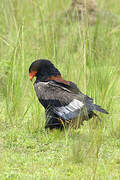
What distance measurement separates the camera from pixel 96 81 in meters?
5.55

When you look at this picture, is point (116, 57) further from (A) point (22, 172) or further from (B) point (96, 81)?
(A) point (22, 172)

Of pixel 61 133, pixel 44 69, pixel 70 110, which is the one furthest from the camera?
pixel 44 69

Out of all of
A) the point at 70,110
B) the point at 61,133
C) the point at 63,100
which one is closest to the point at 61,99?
the point at 63,100

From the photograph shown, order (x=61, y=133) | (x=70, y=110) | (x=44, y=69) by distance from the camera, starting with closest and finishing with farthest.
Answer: (x=70, y=110) → (x=61, y=133) → (x=44, y=69)

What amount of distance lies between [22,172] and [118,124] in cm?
150

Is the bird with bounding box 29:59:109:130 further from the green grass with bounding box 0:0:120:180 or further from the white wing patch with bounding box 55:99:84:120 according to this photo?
the green grass with bounding box 0:0:120:180

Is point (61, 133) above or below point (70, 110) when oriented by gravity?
below

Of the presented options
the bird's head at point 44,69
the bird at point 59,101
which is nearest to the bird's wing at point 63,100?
the bird at point 59,101

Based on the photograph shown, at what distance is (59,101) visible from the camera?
16.9 ft

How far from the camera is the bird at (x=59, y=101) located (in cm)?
500

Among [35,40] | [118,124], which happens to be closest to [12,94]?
[118,124]

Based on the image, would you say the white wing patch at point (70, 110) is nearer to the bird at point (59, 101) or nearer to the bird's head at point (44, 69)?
the bird at point (59, 101)

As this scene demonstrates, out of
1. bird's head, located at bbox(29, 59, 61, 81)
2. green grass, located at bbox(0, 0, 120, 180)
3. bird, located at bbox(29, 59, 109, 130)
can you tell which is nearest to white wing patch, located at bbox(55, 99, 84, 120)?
bird, located at bbox(29, 59, 109, 130)

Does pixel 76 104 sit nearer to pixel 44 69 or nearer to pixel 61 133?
pixel 61 133
